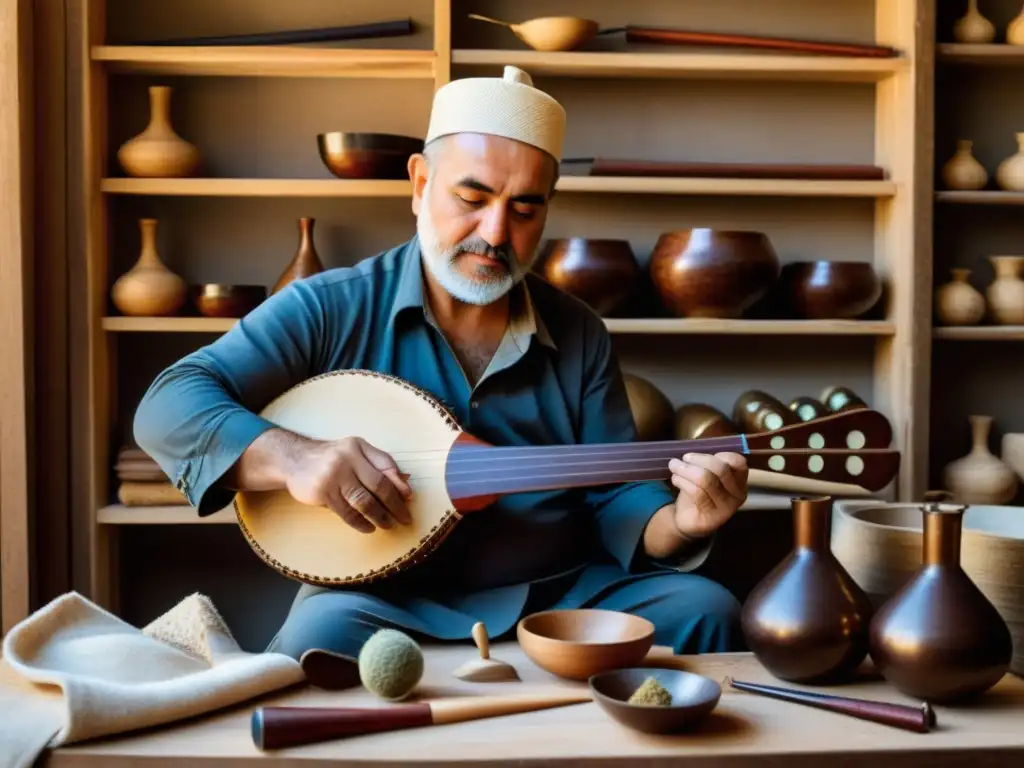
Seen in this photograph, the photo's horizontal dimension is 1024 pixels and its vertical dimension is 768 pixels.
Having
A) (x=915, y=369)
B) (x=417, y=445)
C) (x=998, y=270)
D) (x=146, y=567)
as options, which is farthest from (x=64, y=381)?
(x=998, y=270)

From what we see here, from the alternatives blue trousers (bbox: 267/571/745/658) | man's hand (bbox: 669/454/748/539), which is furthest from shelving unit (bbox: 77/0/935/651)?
man's hand (bbox: 669/454/748/539)

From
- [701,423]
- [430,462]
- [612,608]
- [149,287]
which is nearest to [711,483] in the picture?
[612,608]

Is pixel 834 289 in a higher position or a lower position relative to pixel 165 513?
higher

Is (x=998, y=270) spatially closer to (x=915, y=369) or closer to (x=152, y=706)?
(x=915, y=369)

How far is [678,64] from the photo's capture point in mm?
2975

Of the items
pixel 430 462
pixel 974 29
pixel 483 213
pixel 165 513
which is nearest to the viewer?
pixel 430 462

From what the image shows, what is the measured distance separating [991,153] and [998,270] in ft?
1.42

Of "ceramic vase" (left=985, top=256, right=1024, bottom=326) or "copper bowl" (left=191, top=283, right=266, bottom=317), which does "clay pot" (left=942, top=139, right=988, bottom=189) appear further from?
"copper bowl" (left=191, top=283, right=266, bottom=317)

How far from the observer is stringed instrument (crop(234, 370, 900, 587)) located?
169cm

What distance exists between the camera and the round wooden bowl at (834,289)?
9.88ft

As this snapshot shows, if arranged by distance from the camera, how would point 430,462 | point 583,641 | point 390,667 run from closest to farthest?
point 390,667 → point 583,641 → point 430,462

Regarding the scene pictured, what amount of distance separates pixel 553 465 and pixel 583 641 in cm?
35

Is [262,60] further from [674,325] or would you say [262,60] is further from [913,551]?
[913,551]

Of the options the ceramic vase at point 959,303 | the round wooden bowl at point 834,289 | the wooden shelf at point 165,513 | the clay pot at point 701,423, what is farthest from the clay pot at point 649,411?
Result: the ceramic vase at point 959,303
